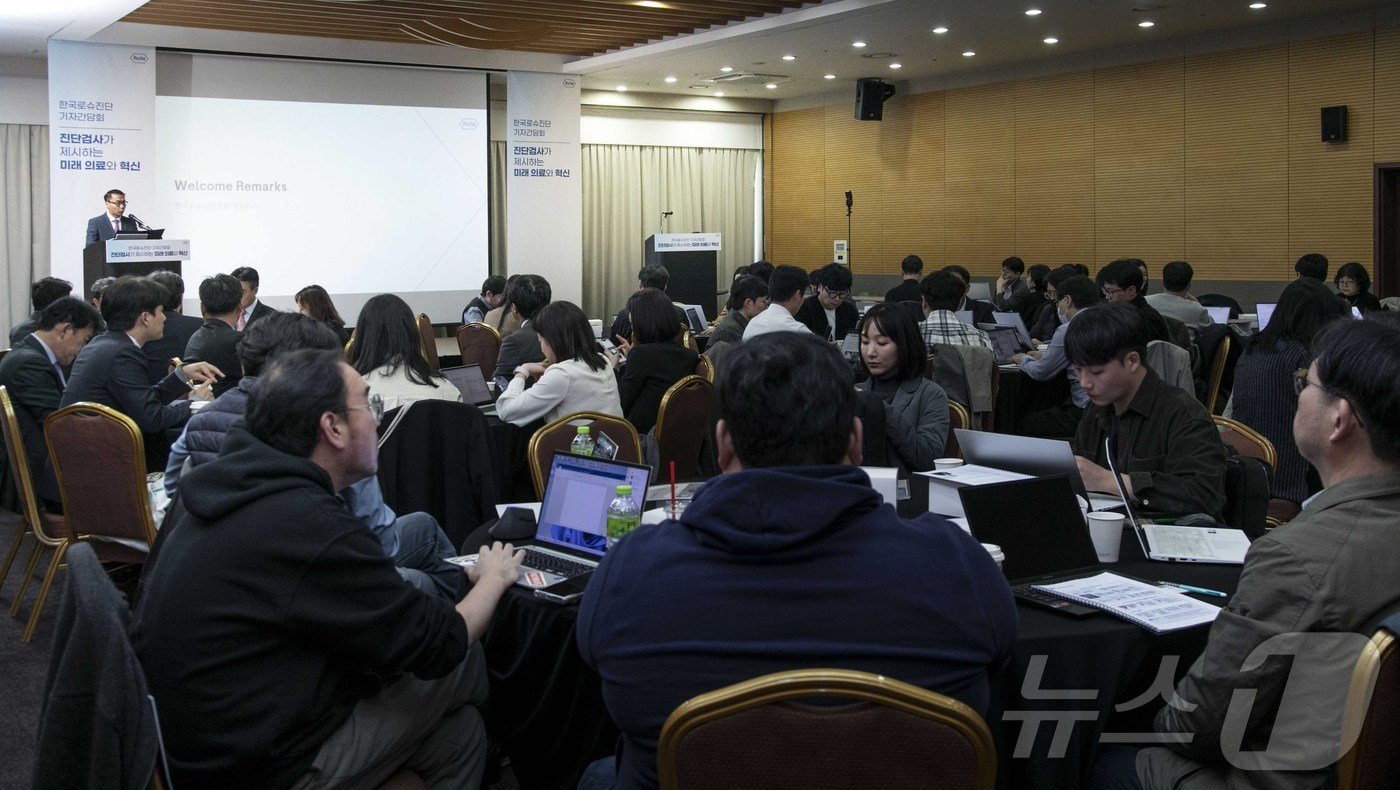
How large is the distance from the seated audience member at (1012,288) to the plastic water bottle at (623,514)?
26.1 ft

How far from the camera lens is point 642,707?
155cm

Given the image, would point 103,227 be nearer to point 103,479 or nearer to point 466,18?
point 466,18

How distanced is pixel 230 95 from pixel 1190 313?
9.11 m

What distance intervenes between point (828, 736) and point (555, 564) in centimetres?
132

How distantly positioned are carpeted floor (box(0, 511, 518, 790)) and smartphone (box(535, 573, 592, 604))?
99cm

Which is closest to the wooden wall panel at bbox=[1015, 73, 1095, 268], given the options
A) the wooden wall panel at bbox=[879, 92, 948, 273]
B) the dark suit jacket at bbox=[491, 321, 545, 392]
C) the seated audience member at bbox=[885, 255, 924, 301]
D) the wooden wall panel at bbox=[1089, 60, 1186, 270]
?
the wooden wall panel at bbox=[1089, 60, 1186, 270]

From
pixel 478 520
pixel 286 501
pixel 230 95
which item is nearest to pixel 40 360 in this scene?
pixel 478 520

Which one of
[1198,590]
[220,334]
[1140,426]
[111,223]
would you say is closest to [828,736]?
[1198,590]

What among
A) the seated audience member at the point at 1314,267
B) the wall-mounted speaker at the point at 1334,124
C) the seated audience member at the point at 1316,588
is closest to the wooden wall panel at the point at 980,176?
the wall-mounted speaker at the point at 1334,124

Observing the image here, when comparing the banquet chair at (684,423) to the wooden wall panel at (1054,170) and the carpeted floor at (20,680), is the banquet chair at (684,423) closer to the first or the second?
the carpeted floor at (20,680)

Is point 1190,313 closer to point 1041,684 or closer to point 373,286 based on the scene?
point 1041,684

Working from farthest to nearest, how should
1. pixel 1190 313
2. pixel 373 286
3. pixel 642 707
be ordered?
pixel 373 286
pixel 1190 313
pixel 642 707

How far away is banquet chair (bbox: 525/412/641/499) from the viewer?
380 centimetres

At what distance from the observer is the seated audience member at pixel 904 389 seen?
3781 millimetres
